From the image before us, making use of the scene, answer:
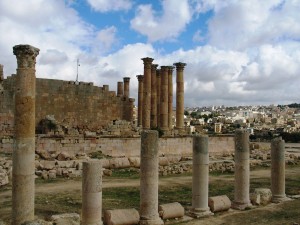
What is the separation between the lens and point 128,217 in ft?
35.7

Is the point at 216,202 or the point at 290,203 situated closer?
the point at 216,202

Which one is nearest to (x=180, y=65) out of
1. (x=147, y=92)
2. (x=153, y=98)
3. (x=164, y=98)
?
(x=164, y=98)

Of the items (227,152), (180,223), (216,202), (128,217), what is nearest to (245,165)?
(216,202)

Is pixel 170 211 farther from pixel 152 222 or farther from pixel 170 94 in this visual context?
pixel 170 94

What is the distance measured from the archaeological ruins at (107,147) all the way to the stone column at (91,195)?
0.03m

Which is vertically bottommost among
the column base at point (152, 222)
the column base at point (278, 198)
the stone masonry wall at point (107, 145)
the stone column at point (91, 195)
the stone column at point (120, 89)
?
the column base at point (152, 222)

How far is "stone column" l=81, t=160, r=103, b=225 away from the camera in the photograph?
34.6ft

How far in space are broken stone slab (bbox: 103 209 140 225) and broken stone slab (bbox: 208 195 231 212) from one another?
114 inches

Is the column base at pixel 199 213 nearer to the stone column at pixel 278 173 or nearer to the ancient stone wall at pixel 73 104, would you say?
the stone column at pixel 278 173

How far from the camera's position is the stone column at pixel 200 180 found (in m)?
12.3

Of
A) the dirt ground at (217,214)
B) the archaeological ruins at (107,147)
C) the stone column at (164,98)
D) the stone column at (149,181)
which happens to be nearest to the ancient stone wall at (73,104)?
the archaeological ruins at (107,147)

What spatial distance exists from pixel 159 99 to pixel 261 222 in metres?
23.2

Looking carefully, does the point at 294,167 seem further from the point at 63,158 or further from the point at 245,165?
the point at 63,158

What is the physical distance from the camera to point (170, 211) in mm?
11672
